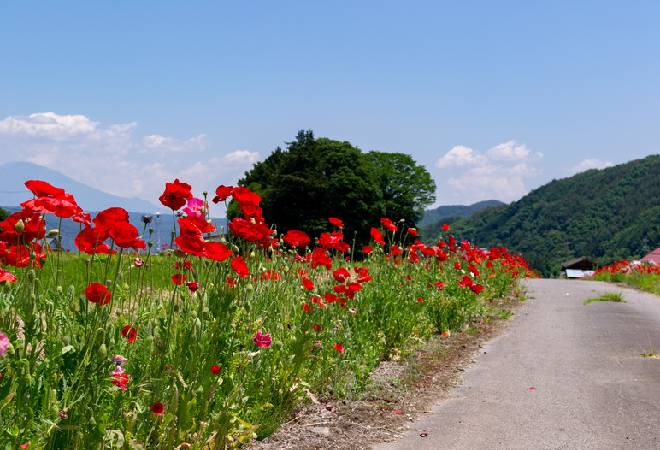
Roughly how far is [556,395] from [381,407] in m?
1.64

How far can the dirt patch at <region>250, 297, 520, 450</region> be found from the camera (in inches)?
167

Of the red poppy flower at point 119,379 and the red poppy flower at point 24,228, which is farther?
the red poppy flower at point 24,228

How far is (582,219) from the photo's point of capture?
447ft

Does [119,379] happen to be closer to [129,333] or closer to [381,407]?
[129,333]

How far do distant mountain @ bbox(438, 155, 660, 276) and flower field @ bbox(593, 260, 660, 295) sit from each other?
78.7 metres

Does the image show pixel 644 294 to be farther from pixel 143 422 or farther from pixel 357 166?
pixel 357 166

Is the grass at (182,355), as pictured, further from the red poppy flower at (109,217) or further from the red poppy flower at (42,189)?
the red poppy flower at (42,189)

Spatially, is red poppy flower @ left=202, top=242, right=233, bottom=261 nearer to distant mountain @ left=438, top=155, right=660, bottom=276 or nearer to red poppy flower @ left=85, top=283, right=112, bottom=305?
red poppy flower @ left=85, top=283, right=112, bottom=305

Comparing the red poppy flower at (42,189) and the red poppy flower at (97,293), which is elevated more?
the red poppy flower at (42,189)

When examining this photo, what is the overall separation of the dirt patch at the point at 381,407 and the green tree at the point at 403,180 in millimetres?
49306

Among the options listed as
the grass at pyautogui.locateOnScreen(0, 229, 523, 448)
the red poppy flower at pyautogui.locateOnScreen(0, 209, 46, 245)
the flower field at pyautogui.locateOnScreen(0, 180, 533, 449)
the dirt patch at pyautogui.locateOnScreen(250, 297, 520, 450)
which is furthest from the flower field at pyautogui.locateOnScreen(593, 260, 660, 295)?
the red poppy flower at pyautogui.locateOnScreen(0, 209, 46, 245)

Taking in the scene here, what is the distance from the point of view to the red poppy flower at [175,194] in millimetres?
3670

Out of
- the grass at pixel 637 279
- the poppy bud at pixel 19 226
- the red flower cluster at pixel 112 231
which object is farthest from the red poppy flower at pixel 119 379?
the grass at pixel 637 279

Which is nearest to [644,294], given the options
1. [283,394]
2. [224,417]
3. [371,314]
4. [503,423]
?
[371,314]
